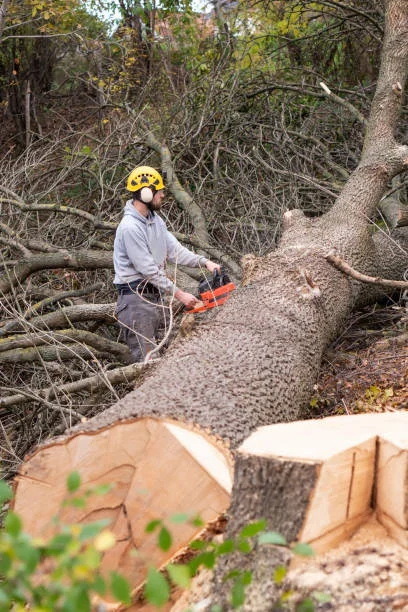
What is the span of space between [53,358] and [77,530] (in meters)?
3.69

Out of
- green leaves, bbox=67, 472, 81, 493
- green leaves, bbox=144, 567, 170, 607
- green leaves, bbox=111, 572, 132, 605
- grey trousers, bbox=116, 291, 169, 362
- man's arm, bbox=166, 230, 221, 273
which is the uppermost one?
green leaves, bbox=67, 472, 81, 493

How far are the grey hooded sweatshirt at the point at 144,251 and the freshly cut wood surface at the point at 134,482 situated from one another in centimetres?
231

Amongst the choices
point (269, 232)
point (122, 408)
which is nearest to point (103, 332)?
point (269, 232)

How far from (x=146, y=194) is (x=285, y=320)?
1566mm

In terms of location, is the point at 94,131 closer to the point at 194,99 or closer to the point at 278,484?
the point at 194,99

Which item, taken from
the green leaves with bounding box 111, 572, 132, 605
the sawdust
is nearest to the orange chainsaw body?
the sawdust

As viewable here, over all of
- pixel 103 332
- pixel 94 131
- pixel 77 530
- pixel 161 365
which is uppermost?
pixel 94 131

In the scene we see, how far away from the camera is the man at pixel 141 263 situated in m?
4.86

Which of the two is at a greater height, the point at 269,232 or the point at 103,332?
the point at 269,232

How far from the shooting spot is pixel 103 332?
5.87 metres

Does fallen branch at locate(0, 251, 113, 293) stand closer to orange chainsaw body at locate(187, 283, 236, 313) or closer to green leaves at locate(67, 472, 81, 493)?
orange chainsaw body at locate(187, 283, 236, 313)

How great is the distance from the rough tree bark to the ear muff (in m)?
0.86

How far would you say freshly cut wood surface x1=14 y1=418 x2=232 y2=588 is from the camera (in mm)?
2207

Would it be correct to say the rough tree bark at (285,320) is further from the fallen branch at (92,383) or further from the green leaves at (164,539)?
the green leaves at (164,539)
